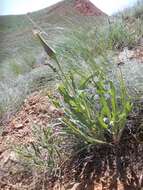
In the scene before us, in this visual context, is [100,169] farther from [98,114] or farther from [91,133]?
[98,114]

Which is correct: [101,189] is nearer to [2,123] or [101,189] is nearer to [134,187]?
[134,187]

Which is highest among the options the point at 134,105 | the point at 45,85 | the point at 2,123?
the point at 45,85

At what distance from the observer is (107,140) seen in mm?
2941

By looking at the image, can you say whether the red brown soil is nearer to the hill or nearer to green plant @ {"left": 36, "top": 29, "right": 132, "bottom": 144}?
green plant @ {"left": 36, "top": 29, "right": 132, "bottom": 144}

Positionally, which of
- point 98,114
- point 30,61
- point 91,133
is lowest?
point 91,133

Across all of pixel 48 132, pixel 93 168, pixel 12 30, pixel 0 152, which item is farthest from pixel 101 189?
pixel 12 30

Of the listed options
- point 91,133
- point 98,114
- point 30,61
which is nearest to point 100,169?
point 91,133

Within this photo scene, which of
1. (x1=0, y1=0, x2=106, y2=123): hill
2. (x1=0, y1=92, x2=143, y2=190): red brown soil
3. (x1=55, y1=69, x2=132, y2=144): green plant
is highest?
(x1=0, y1=0, x2=106, y2=123): hill

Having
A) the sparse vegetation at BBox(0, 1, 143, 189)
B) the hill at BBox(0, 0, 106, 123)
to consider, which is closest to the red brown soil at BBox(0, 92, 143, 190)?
the sparse vegetation at BBox(0, 1, 143, 189)

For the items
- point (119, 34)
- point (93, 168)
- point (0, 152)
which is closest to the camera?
point (93, 168)

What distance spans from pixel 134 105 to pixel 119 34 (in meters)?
2.25

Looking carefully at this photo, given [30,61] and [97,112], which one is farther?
[30,61]

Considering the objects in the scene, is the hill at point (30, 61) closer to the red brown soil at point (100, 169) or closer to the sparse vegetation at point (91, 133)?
the sparse vegetation at point (91, 133)

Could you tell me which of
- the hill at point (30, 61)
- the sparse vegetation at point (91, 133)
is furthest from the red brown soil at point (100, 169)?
the hill at point (30, 61)
